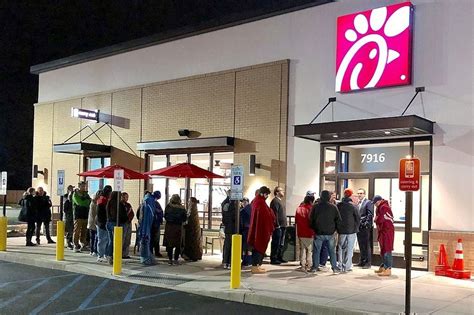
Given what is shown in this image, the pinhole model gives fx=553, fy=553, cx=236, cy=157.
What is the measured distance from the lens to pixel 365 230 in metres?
13.7

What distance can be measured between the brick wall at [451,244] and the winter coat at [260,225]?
4035 mm

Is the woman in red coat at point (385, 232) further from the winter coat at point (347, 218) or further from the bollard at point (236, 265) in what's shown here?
the bollard at point (236, 265)

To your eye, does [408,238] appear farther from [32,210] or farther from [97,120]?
[97,120]

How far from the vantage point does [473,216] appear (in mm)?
12969

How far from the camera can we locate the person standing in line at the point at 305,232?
→ 42.4 ft

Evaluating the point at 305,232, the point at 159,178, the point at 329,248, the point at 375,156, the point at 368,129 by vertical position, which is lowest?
the point at 329,248

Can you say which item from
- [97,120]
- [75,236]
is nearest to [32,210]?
[75,236]

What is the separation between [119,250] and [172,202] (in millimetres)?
1977

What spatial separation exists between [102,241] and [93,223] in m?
1.00

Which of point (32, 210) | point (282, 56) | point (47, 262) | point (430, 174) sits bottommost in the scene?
point (47, 262)

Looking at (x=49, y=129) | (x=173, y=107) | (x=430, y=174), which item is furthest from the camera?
(x=49, y=129)

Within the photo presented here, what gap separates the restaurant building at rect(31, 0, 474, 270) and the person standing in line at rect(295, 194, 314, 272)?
2.14 meters

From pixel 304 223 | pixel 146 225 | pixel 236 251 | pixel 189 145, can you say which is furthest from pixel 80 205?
pixel 236 251

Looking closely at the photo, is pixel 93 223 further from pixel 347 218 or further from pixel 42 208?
pixel 347 218
